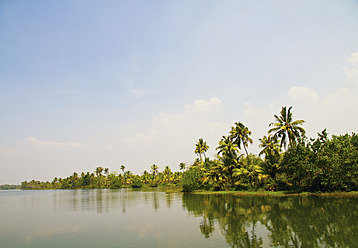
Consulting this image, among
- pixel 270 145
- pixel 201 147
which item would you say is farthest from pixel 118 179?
pixel 270 145

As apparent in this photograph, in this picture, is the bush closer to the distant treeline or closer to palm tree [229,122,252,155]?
palm tree [229,122,252,155]

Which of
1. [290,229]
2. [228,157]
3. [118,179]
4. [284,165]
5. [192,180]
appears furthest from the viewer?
[118,179]

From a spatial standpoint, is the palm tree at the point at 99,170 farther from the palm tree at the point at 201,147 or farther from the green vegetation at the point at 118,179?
the palm tree at the point at 201,147

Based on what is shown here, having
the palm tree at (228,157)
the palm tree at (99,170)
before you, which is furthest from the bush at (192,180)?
the palm tree at (99,170)

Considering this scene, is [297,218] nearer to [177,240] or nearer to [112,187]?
[177,240]

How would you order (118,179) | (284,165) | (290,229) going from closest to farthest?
(290,229) → (284,165) → (118,179)

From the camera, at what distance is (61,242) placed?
52.1 feet

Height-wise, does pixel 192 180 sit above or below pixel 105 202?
above

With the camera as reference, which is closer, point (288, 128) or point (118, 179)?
point (288, 128)

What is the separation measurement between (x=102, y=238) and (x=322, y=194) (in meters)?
31.3

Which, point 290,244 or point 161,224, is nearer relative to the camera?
point 290,244

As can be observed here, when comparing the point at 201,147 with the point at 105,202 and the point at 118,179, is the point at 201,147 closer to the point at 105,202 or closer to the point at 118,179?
the point at 105,202

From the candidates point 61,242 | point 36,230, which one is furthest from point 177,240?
point 36,230

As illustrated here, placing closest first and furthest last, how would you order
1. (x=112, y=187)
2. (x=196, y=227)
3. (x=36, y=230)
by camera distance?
(x=196, y=227)
(x=36, y=230)
(x=112, y=187)
